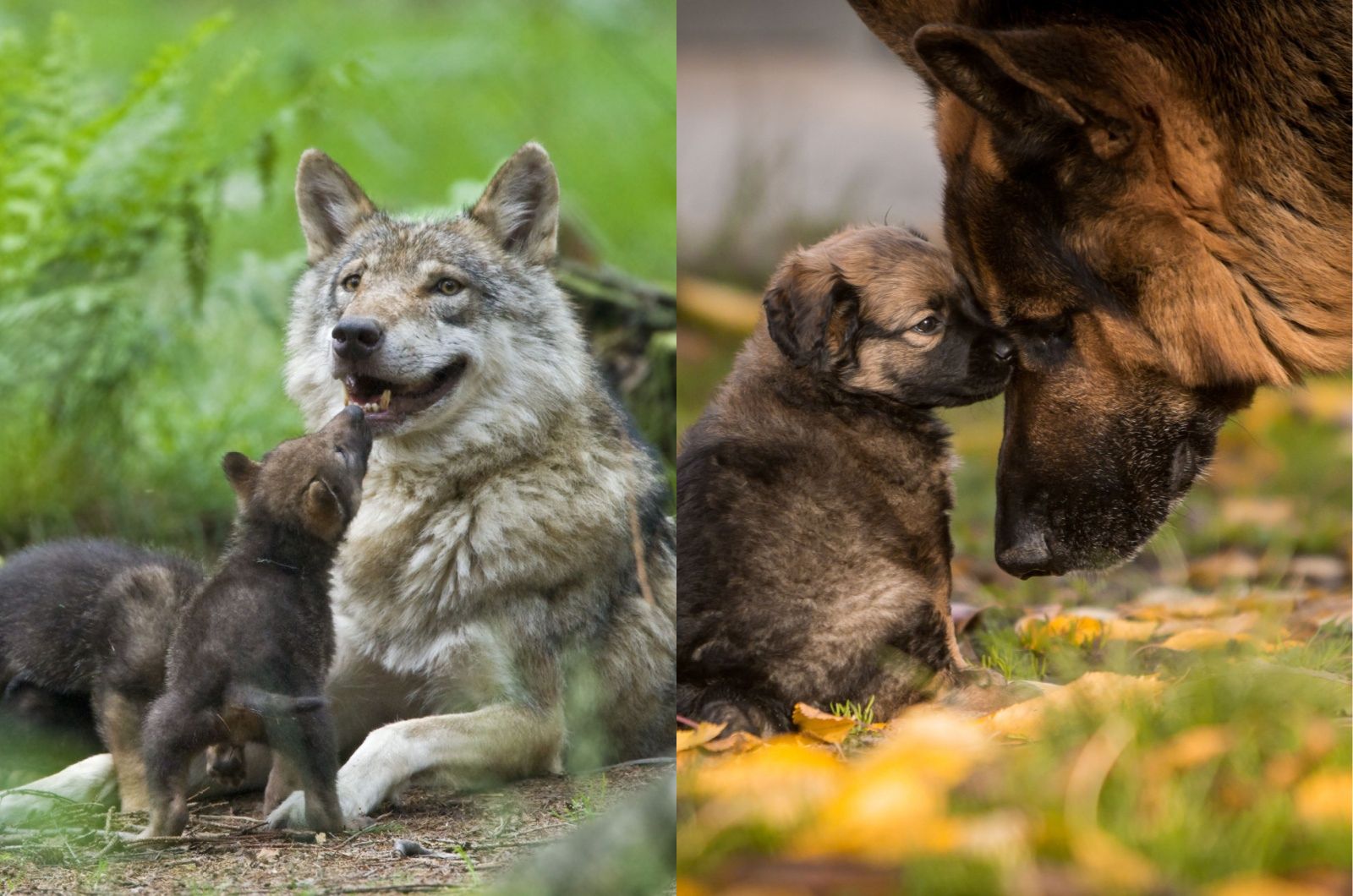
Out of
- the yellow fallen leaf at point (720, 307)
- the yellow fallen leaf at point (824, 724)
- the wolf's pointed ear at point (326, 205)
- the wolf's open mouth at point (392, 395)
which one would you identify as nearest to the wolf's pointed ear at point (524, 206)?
the wolf's pointed ear at point (326, 205)

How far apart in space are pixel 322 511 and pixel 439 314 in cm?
68

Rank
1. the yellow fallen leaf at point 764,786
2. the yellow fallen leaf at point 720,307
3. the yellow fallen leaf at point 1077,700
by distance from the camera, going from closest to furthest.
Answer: the yellow fallen leaf at point 764,786 < the yellow fallen leaf at point 1077,700 < the yellow fallen leaf at point 720,307

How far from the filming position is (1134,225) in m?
3.39

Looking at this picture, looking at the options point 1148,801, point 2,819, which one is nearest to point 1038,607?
point 1148,801

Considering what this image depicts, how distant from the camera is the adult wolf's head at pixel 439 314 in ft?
12.2

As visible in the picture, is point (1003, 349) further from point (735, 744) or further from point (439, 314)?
point (439, 314)

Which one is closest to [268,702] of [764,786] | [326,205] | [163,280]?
[764,786]

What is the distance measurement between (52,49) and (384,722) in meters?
3.70

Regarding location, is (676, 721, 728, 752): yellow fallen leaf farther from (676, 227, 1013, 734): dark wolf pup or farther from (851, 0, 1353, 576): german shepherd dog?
(851, 0, 1353, 576): german shepherd dog

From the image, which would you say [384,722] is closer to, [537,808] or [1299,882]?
[537,808]

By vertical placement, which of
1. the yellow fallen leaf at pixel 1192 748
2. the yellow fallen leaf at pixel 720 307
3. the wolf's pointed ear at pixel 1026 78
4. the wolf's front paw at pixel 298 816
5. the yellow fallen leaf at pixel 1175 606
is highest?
the wolf's pointed ear at pixel 1026 78

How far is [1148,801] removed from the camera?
209 centimetres

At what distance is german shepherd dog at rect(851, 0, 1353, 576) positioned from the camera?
3271 millimetres

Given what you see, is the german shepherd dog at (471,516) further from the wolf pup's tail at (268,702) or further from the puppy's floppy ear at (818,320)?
the puppy's floppy ear at (818,320)
